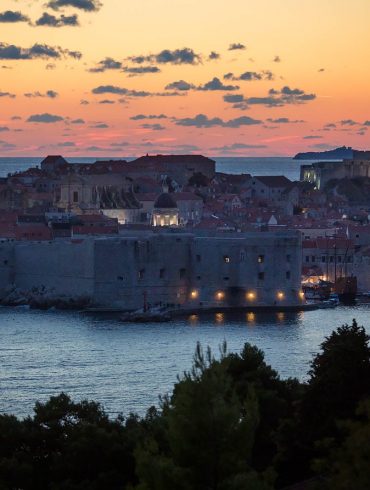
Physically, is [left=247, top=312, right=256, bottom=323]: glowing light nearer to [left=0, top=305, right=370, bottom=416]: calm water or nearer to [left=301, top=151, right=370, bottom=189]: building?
[left=0, top=305, right=370, bottom=416]: calm water

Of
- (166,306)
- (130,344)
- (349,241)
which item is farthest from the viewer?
(349,241)

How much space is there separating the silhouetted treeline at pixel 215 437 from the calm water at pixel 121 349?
11.7 ft

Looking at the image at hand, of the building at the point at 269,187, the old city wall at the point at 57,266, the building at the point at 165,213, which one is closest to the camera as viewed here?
the old city wall at the point at 57,266

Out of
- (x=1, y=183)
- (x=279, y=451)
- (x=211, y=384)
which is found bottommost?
(x=279, y=451)

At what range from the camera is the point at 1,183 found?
45.4m

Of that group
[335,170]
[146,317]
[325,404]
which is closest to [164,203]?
[146,317]

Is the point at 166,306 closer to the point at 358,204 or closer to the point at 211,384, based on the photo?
the point at 211,384

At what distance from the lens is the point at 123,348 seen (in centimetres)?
1991

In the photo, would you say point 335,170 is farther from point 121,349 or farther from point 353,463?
point 353,463

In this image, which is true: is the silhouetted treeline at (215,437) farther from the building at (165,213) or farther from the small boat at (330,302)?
the building at (165,213)

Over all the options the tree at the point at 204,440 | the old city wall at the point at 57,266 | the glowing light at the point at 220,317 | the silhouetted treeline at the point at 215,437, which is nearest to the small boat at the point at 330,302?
the glowing light at the point at 220,317

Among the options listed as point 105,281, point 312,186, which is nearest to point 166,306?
point 105,281

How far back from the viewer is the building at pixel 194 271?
2488 centimetres

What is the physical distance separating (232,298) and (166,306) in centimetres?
120
